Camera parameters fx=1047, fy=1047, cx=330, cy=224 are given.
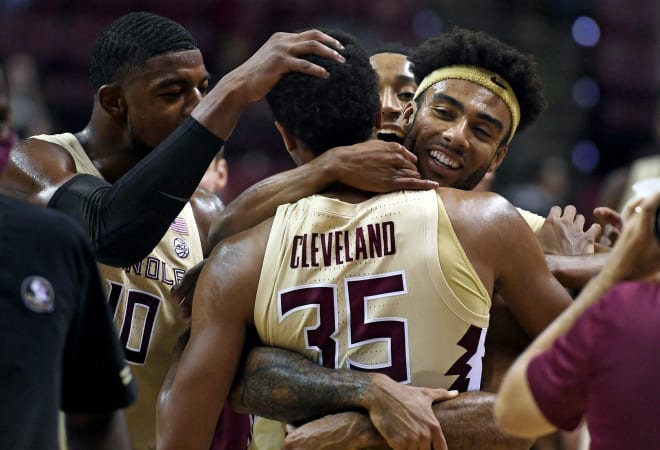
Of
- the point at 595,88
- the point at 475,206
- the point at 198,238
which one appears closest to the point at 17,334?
the point at 475,206

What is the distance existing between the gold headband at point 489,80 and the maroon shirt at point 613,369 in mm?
1543

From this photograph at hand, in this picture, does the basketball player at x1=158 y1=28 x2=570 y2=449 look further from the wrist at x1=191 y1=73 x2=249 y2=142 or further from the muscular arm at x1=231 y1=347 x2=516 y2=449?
the wrist at x1=191 y1=73 x2=249 y2=142

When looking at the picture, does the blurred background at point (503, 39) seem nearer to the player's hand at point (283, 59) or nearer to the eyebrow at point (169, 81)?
the eyebrow at point (169, 81)

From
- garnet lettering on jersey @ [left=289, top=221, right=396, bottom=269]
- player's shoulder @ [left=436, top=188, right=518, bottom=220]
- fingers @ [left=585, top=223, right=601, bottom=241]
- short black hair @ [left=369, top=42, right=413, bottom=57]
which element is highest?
short black hair @ [left=369, top=42, right=413, bottom=57]

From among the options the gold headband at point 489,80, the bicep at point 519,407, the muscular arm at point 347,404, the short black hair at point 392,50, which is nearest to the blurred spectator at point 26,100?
the short black hair at point 392,50

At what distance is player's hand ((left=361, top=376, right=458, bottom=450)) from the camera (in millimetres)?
3064

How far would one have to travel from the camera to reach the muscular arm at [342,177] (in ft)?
10.7

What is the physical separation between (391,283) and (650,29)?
11573mm

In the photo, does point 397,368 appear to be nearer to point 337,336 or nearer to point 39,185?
point 337,336

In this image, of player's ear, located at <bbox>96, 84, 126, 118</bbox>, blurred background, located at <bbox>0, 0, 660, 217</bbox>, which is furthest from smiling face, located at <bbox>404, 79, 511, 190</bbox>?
blurred background, located at <bbox>0, 0, 660, 217</bbox>

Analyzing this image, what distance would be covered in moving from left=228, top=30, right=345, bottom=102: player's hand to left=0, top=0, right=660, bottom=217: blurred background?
6.93 metres

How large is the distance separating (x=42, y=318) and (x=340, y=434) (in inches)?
42.5

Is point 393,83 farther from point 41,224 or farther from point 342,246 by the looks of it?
point 41,224

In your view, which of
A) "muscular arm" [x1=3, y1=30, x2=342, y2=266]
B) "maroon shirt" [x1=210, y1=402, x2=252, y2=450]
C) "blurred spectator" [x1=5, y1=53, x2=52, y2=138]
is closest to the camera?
"muscular arm" [x1=3, y1=30, x2=342, y2=266]
